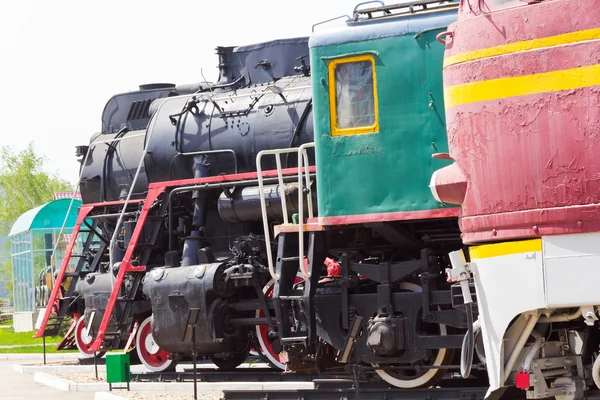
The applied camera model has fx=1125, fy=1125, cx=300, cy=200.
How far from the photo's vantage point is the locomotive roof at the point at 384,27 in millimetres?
10906

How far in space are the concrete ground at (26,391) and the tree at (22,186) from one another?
4288cm

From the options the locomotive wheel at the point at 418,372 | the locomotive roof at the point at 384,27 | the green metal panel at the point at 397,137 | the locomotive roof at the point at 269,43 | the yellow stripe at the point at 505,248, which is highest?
the locomotive roof at the point at 269,43

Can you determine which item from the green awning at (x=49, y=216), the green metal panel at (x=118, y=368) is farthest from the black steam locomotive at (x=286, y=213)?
the green awning at (x=49, y=216)

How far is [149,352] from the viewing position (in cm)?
1727

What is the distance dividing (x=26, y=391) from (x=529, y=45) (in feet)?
37.8

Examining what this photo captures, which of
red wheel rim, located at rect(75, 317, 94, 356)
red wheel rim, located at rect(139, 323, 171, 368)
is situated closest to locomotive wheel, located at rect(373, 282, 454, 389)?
red wheel rim, located at rect(139, 323, 171, 368)

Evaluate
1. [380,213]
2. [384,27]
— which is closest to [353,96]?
[384,27]

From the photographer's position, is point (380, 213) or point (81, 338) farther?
point (81, 338)

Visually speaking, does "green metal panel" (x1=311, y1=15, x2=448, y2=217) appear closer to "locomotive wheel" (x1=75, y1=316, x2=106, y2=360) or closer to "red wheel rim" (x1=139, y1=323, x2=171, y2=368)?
"red wheel rim" (x1=139, y1=323, x2=171, y2=368)

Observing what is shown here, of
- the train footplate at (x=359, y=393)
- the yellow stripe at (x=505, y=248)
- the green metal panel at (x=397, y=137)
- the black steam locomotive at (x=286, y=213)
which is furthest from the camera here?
the train footplate at (x=359, y=393)

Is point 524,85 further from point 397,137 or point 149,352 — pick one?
point 149,352

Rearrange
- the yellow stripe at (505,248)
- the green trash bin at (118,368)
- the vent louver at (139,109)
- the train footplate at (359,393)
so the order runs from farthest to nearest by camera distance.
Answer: the vent louver at (139,109) < the green trash bin at (118,368) < the train footplate at (359,393) < the yellow stripe at (505,248)

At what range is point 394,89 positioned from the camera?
10969mm

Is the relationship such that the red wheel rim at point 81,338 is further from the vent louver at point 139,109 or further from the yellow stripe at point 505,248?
the yellow stripe at point 505,248
